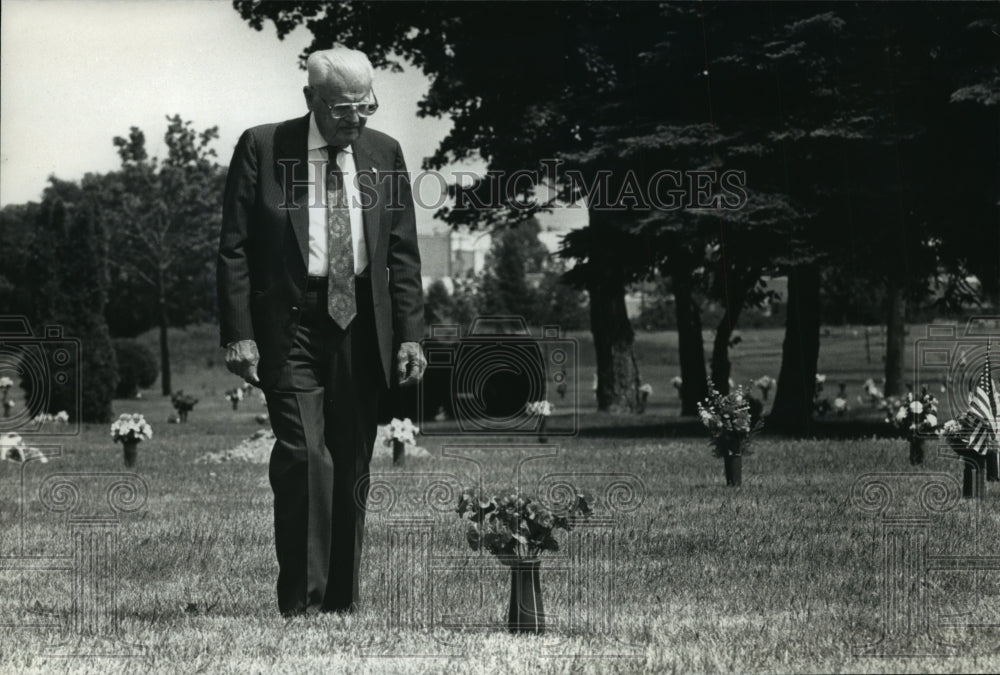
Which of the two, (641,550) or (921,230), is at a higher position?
(921,230)

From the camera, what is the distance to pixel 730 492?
1348 centimetres

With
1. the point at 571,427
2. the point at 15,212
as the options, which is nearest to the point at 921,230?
the point at 571,427

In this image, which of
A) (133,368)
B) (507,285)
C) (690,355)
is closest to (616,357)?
(690,355)

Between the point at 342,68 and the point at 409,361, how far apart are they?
53.1 inches

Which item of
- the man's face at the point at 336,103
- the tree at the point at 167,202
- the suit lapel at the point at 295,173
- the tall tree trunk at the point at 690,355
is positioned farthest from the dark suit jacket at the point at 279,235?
the tree at the point at 167,202

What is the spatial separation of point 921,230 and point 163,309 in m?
37.7

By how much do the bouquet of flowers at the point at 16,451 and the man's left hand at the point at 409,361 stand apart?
471 inches

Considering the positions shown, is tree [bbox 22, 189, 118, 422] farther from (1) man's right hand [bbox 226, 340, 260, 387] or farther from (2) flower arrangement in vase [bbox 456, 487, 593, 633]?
(2) flower arrangement in vase [bbox 456, 487, 593, 633]

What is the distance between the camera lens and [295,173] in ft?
22.7

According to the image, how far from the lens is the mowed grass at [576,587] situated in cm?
600

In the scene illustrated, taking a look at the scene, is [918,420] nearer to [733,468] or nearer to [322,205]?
[733,468]

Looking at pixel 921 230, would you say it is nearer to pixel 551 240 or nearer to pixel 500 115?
pixel 500 115

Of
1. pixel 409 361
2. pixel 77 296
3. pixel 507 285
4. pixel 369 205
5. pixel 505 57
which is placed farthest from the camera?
pixel 507 285

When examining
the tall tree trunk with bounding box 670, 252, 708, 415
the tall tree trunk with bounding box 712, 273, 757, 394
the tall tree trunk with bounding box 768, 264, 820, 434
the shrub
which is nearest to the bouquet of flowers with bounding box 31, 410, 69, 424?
the tall tree trunk with bounding box 712, 273, 757, 394
